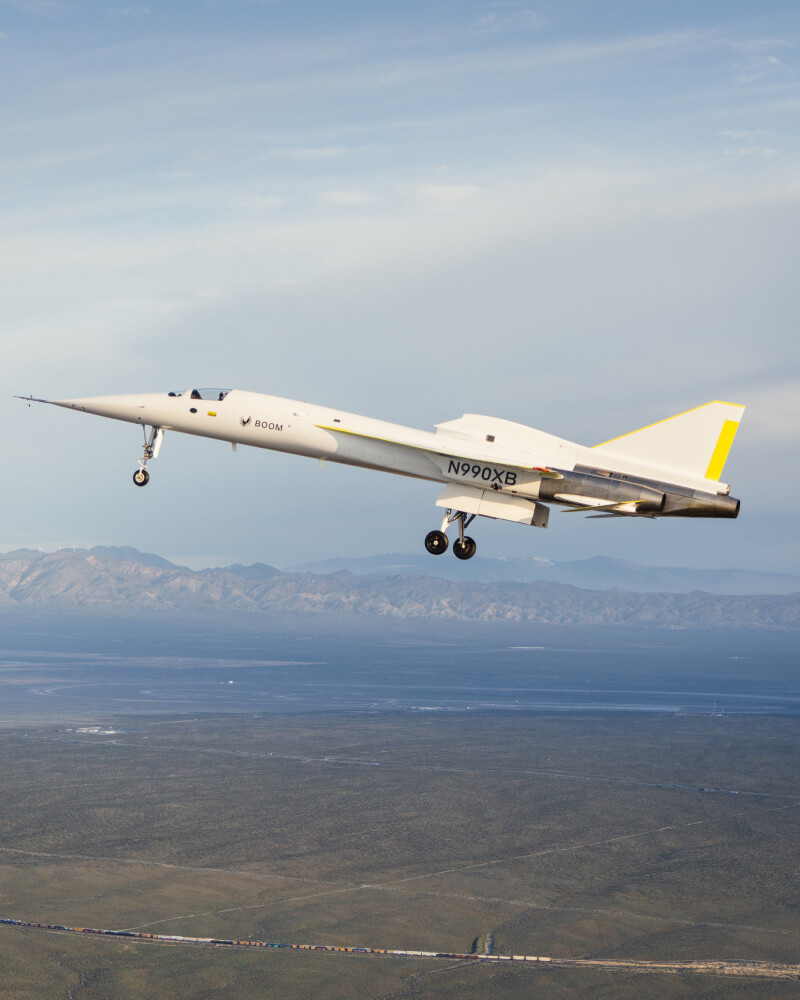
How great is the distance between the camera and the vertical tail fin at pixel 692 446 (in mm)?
43438

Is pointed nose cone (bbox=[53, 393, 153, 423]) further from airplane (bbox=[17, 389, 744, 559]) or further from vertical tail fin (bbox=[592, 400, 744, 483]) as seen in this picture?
vertical tail fin (bbox=[592, 400, 744, 483])

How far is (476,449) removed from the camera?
43.2 metres

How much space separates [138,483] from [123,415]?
520 centimetres

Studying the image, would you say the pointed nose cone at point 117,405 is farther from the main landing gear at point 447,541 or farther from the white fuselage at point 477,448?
the main landing gear at point 447,541

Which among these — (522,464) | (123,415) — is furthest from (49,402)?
(522,464)

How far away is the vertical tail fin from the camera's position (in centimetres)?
4344

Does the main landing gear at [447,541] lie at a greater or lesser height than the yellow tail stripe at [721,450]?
lesser

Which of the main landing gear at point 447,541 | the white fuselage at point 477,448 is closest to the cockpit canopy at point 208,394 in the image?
the white fuselage at point 477,448

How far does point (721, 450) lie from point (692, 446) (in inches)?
50.2

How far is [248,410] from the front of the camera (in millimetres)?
43406

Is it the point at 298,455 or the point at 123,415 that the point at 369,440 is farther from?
the point at 123,415

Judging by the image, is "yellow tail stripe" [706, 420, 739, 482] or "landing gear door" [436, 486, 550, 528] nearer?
"landing gear door" [436, 486, 550, 528]

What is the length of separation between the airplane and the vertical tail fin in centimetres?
4

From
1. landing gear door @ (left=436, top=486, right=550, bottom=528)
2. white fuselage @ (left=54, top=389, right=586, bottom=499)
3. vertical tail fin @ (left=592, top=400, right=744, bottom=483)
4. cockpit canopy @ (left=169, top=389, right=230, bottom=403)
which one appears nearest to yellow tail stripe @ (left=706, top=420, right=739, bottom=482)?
vertical tail fin @ (left=592, top=400, right=744, bottom=483)
